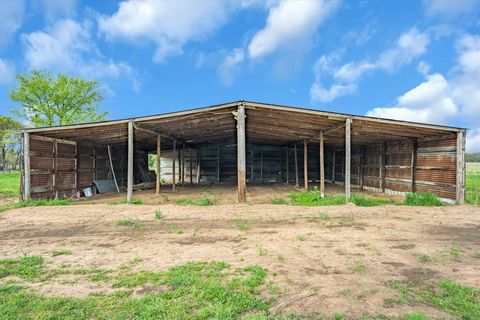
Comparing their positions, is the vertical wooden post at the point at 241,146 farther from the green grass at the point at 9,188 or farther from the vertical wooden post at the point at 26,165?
the green grass at the point at 9,188

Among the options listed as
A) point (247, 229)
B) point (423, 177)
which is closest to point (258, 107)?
point (247, 229)

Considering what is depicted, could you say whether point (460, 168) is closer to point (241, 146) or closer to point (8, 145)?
point (241, 146)

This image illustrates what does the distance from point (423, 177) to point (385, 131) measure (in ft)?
Result: 9.37

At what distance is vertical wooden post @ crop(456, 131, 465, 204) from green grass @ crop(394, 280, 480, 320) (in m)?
8.77

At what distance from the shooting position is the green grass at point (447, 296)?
9.13 ft

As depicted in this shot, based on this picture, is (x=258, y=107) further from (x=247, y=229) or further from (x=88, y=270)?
(x=88, y=270)

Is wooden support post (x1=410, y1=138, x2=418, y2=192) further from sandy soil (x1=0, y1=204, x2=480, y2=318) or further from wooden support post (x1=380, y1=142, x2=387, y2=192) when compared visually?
sandy soil (x1=0, y1=204, x2=480, y2=318)

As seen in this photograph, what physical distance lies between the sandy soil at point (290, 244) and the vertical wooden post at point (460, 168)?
166 cm

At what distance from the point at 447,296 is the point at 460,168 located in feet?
30.6

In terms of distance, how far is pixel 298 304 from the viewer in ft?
9.49

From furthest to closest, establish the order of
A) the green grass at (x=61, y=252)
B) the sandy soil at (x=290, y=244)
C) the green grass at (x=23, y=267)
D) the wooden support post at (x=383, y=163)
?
the wooden support post at (x=383, y=163) < the green grass at (x=61, y=252) < the green grass at (x=23, y=267) < the sandy soil at (x=290, y=244)

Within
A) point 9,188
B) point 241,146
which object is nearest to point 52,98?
point 9,188

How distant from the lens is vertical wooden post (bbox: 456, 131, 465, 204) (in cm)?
1017

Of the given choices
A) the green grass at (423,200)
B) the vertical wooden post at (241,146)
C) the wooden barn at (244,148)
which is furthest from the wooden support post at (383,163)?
the vertical wooden post at (241,146)
